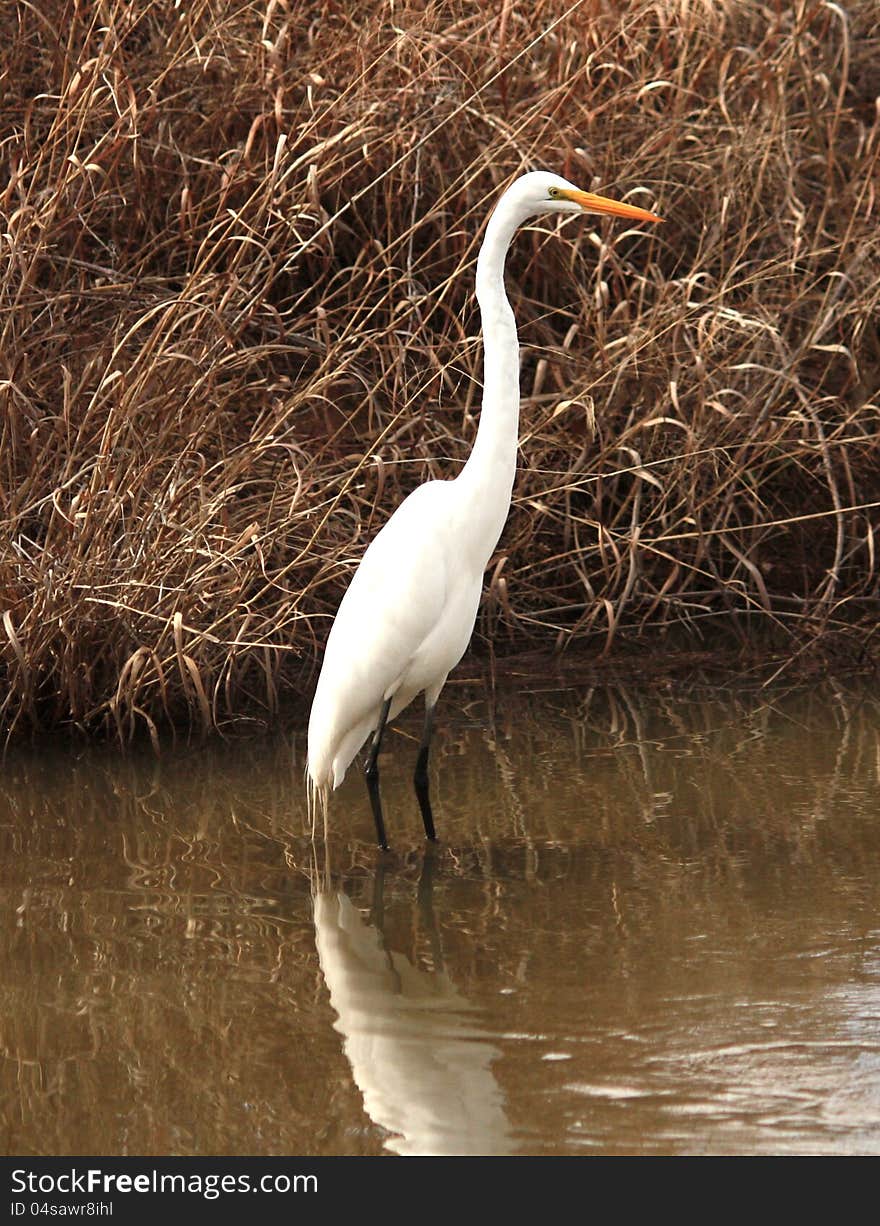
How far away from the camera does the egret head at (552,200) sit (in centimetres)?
365

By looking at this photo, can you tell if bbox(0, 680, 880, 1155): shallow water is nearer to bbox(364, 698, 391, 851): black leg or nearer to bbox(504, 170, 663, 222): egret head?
bbox(364, 698, 391, 851): black leg

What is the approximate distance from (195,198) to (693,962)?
3.30 metres

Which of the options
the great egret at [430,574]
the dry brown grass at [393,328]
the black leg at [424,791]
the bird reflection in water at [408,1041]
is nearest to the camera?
the bird reflection in water at [408,1041]

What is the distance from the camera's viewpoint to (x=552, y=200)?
12.1 ft

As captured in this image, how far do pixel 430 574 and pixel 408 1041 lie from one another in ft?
3.75

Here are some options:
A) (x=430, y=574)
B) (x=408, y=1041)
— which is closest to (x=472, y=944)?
(x=408, y=1041)

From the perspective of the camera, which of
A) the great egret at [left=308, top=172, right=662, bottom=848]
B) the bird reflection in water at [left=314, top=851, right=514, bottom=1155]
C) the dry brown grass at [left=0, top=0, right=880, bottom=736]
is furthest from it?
the dry brown grass at [left=0, top=0, right=880, bottom=736]

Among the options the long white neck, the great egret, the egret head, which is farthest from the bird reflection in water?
the egret head

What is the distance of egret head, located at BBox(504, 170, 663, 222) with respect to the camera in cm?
365

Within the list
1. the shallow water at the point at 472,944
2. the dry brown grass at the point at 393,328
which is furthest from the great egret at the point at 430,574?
the dry brown grass at the point at 393,328

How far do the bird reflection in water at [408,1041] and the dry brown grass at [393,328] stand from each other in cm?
113

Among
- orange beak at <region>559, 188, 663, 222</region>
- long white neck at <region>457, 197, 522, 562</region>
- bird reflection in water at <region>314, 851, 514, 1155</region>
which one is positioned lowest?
bird reflection in water at <region>314, 851, 514, 1155</region>

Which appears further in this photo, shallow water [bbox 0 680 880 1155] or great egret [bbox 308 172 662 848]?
great egret [bbox 308 172 662 848]

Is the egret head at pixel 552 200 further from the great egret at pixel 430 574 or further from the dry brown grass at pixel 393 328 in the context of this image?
the dry brown grass at pixel 393 328
